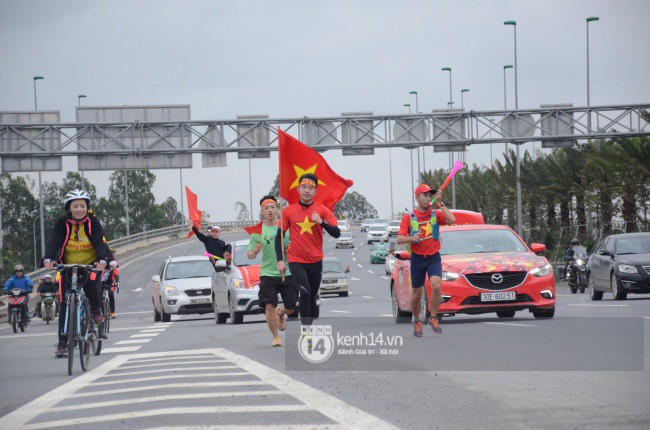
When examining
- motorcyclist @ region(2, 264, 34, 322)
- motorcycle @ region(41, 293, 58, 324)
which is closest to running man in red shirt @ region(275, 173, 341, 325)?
motorcyclist @ region(2, 264, 34, 322)

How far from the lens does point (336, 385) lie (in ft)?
33.1

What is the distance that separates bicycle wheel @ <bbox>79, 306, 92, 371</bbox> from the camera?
1366 cm

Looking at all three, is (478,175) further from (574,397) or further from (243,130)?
(574,397)

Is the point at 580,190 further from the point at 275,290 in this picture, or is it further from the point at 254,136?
the point at 275,290

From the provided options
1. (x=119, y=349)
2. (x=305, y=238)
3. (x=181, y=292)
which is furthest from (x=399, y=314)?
(x=181, y=292)

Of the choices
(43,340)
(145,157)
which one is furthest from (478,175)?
(43,340)

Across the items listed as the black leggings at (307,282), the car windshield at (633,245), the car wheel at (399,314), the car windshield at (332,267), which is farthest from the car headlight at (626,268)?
the car windshield at (332,267)

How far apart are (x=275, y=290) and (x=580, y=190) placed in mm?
41726

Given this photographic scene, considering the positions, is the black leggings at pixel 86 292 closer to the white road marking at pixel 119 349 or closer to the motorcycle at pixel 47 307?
the white road marking at pixel 119 349

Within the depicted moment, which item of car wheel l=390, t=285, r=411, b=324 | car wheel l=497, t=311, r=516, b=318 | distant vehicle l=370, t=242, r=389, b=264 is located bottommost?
distant vehicle l=370, t=242, r=389, b=264

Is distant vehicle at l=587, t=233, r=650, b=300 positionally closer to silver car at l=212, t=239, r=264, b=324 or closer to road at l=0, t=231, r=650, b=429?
silver car at l=212, t=239, r=264, b=324

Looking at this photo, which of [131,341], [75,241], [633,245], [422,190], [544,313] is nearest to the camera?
[75,241]

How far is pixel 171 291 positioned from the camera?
96.4 feet

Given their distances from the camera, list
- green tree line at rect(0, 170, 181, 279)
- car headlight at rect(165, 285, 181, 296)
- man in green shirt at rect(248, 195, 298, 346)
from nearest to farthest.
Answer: man in green shirt at rect(248, 195, 298, 346)
car headlight at rect(165, 285, 181, 296)
green tree line at rect(0, 170, 181, 279)
